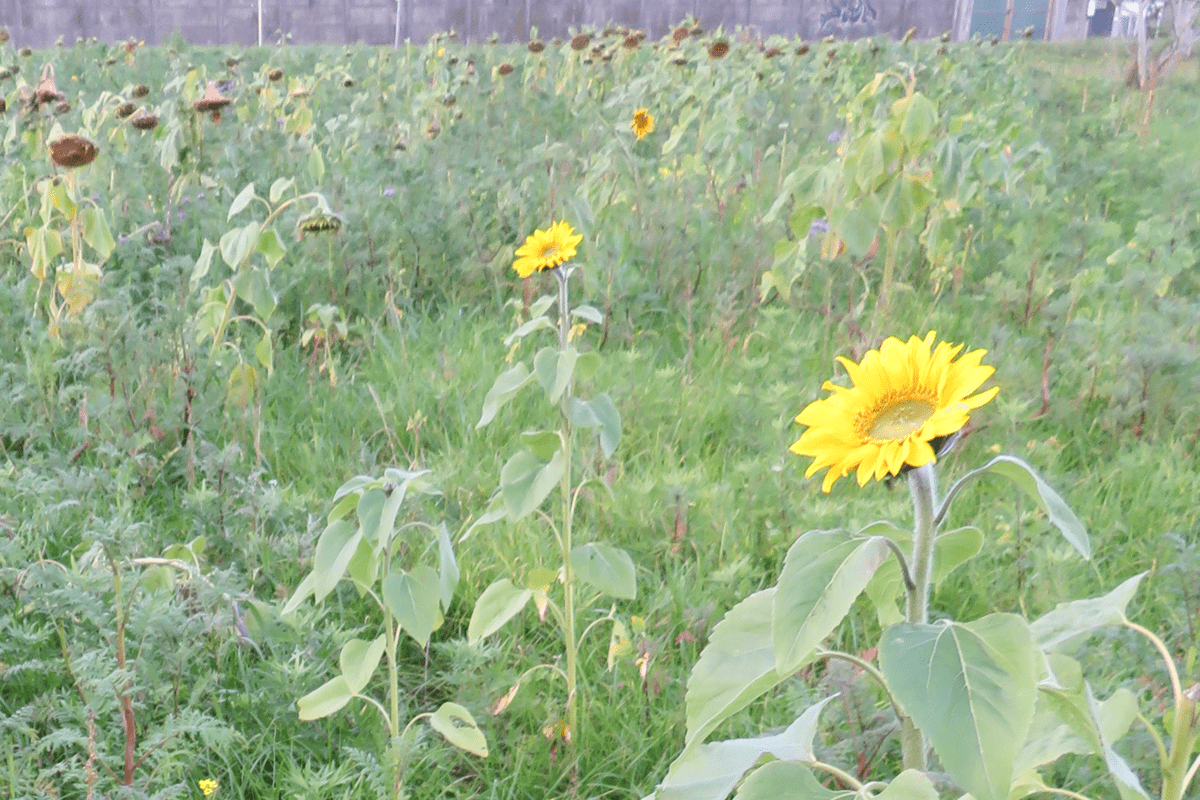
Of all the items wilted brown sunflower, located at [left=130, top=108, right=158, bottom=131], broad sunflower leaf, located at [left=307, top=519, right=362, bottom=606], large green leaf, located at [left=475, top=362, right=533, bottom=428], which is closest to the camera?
broad sunflower leaf, located at [left=307, top=519, right=362, bottom=606]

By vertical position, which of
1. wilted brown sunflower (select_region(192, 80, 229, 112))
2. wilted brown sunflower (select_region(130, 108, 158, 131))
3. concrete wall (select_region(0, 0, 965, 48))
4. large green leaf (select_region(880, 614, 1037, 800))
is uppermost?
concrete wall (select_region(0, 0, 965, 48))

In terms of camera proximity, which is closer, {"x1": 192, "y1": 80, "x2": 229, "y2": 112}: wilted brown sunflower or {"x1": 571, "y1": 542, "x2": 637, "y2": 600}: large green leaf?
{"x1": 571, "y1": 542, "x2": 637, "y2": 600}: large green leaf

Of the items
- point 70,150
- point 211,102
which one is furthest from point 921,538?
point 211,102

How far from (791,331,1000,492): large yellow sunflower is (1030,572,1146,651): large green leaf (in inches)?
8.5

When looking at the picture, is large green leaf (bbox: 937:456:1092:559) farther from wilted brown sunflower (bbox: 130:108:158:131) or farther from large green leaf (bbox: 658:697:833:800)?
wilted brown sunflower (bbox: 130:108:158:131)

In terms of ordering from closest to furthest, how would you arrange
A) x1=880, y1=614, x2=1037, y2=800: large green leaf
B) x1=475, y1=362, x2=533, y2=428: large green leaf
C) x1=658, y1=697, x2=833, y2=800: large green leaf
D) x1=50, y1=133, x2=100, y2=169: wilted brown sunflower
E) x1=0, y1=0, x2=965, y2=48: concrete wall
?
→ 1. x1=880, y1=614, x2=1037, y2=800: large green leaf
2. x1=658, y1=697, x2=833, y2=800: large green leaf
3. x1=475, y1=362, x2=533, y2=428: large green leaf
4. x1=50, y1=133, x2=100, y2=169: wilted brown sunflower
5. x1=0, y1=0, x2=965, y2=48: concrete wall

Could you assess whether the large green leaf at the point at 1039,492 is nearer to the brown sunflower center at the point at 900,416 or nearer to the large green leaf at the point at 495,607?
the brown sunflower center at the point at 900,416

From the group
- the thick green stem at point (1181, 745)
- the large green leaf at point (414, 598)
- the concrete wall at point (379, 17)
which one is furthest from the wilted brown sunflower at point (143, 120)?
the concrete wall at point (379, 17)

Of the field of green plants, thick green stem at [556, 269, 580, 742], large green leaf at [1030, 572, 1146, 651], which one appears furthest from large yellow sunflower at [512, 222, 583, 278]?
large green leaf at [1030, 572, 1146, 651]

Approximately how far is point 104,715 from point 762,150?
4.41m

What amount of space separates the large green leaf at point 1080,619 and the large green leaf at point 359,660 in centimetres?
84

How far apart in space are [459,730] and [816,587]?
2.83 ft

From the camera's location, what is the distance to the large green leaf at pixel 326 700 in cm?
143

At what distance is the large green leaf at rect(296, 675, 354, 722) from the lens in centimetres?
143
